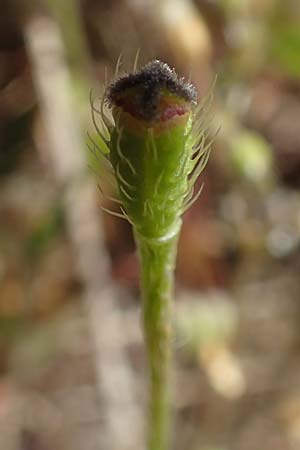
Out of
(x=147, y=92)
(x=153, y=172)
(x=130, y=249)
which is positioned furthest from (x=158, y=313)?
(x=130, y=249)

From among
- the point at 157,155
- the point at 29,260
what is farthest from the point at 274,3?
the point at 157,155

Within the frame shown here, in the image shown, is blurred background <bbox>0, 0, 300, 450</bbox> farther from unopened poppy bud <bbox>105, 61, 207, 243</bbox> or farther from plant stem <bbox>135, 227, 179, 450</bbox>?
unopened poppy bud <bbox>105, 61, 207, 243</bbox>

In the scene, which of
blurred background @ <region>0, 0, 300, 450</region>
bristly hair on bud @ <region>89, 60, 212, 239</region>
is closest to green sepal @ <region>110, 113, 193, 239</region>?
bristly hair on bud @ <region>89, 60, 212, 239</region>

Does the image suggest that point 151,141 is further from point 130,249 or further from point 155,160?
point 130,249

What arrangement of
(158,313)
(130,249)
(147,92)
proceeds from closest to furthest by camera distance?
(147,92), (158,313), (130,249)

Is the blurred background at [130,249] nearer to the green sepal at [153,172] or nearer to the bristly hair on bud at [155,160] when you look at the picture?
the bristly hair on bud at [155,160]

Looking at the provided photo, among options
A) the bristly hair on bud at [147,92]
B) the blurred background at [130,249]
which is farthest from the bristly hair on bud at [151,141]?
the blurred background at [130,249]
